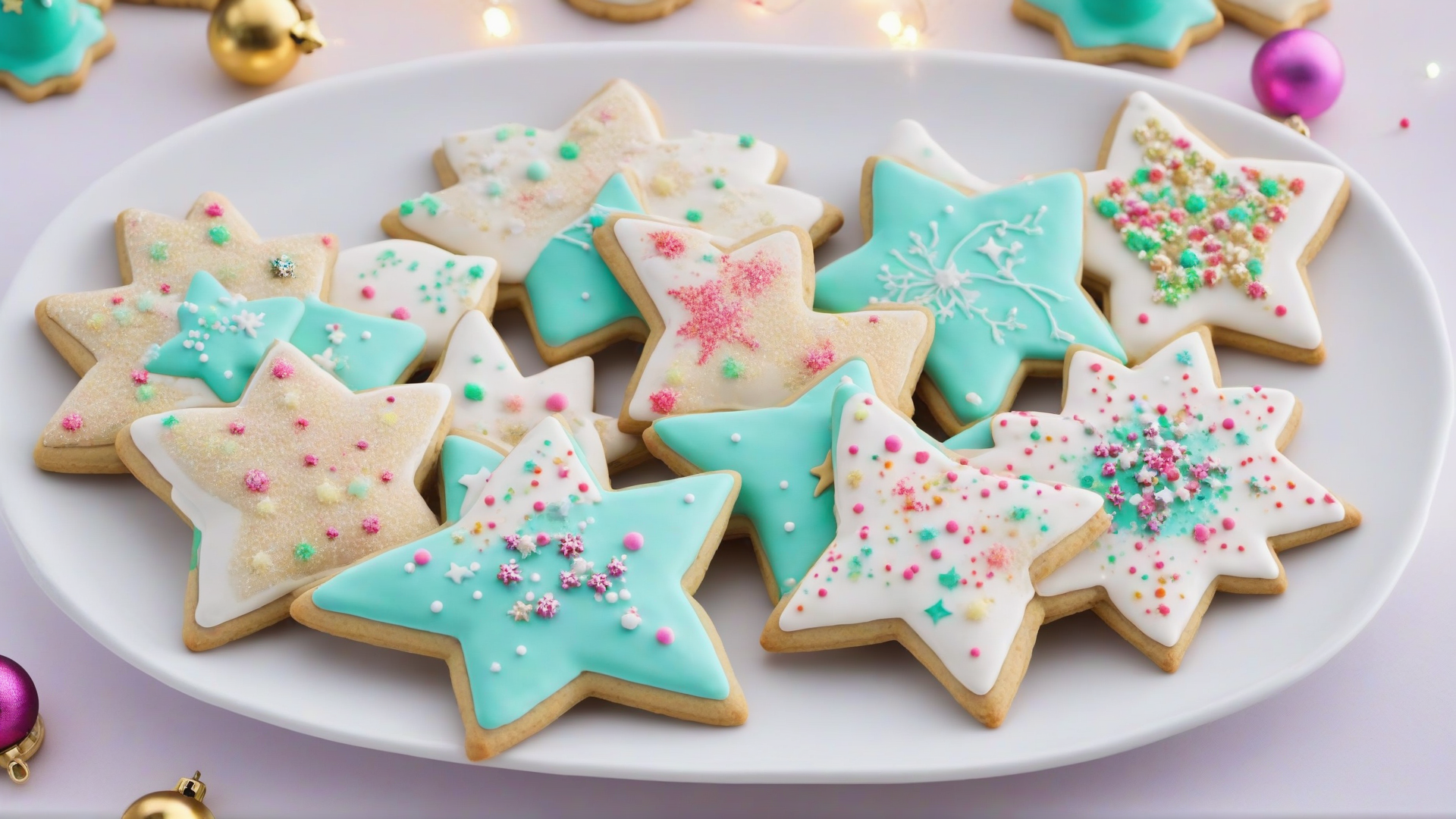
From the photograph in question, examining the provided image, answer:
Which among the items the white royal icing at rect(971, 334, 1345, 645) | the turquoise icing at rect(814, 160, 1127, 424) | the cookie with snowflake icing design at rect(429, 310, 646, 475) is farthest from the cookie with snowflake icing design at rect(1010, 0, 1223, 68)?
the cookie with snowflake icing design at rect(429, 310, 646, 475)

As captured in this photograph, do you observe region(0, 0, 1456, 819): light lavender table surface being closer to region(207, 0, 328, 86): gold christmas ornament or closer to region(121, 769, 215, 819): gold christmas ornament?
region(121, 769, 215, 819): gold christmas ornament

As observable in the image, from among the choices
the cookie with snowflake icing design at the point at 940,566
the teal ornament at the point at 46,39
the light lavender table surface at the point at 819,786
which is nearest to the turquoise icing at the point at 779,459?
the cookie with snowflake icing design at the point at 940,566

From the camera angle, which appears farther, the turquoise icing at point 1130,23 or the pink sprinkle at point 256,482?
the turquoise icing at point 1130,23

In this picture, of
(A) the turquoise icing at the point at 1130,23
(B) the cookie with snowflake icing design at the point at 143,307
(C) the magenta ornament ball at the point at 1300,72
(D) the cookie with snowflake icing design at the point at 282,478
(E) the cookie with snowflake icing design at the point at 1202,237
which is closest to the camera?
(D) the cookie with snowflake icing design at the point at 282,478

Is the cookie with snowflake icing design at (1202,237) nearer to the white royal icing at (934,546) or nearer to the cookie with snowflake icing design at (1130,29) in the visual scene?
the cookie with snowflake icing design at (1130,29)

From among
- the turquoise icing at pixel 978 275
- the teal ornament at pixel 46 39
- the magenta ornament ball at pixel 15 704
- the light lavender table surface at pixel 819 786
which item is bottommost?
the light lavender table surface at pixel 819 786

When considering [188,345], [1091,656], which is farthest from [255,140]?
[1091,656]

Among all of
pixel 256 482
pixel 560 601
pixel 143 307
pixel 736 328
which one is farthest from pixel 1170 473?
pixel 143 307
